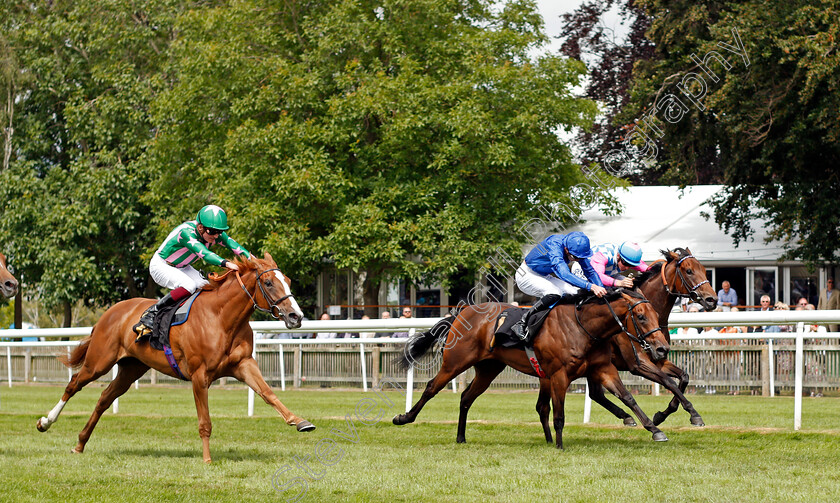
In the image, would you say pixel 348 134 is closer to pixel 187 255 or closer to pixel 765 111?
pixel 765 111

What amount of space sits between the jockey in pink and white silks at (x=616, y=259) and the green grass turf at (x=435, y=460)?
55.3 inches

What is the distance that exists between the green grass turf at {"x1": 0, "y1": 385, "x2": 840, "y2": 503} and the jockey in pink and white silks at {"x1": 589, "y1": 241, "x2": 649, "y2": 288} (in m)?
1.41

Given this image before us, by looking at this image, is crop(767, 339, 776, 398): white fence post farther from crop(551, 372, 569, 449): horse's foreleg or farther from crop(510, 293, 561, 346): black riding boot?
crop(551, 372, 569, 449): horse's foreleg

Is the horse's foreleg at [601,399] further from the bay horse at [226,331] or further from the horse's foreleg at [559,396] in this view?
the bay horse at [226,331]

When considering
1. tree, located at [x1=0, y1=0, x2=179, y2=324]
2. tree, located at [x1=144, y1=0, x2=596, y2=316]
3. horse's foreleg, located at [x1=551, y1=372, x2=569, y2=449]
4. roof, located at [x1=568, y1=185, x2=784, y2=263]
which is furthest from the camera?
tree, located at [x1=0, y1=0, x2=179, y2=324]

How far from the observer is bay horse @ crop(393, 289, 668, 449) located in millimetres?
7661

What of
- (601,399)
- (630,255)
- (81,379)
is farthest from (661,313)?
(81,379)

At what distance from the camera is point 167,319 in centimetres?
759

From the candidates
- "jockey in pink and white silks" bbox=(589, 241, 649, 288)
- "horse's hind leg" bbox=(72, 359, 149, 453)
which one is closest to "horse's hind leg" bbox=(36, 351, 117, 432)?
"horse's hind leg" bbox=(72, 359, 149, 453)

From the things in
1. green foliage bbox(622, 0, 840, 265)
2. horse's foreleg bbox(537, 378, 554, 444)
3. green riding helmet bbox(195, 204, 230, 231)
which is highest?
green foliage bbox(622, 0, 840, 265)

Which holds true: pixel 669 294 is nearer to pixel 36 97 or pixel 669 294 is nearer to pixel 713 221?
pixel 713 221

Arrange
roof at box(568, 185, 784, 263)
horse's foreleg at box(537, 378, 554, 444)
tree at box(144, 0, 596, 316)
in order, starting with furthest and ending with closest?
roof at box(568, 185, 784, 263), tree at box(144, 0, 596, 316), horse's foreleg at box(537, 378, 554, 444)

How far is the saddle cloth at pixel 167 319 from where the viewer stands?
752cm

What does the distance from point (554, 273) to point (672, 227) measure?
14337mm
